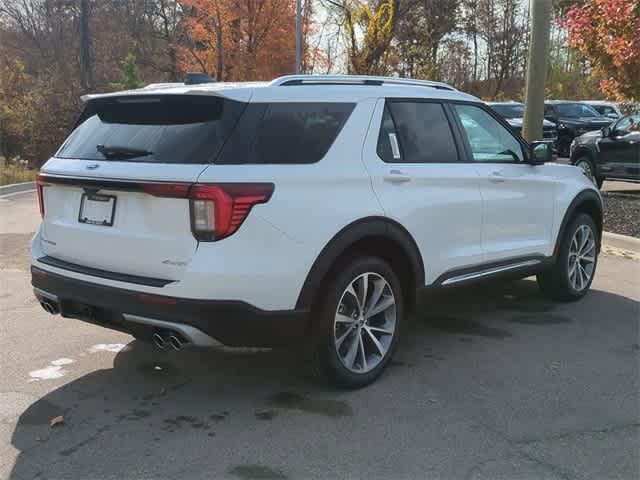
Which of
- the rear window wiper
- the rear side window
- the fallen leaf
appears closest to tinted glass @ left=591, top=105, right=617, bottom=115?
the rear side window

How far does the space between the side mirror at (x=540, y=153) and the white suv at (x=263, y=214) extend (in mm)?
889

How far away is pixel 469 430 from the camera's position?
11.8ft

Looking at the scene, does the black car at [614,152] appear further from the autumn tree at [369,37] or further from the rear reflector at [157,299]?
the rear reflector at [157,299]

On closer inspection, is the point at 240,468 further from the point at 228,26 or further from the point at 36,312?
the point at 228,26

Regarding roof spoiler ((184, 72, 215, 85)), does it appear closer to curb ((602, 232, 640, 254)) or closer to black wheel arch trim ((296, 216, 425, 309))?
black wheel arch trim ((296, 216, 425, 309))

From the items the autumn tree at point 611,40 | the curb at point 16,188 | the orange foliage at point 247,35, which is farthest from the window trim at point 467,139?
the orange foliage at point 247,35

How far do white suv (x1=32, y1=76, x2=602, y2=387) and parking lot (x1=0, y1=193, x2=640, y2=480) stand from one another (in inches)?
17.4

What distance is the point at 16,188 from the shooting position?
13.4 meters

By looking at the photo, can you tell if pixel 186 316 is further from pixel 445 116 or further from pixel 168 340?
pixel 445 116

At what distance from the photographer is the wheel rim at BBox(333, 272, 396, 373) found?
4.07 meters

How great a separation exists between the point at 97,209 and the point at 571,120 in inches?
839

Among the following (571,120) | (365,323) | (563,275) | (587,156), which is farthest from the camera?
(571,120)

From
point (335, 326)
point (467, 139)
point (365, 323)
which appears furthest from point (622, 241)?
point (335, 326)

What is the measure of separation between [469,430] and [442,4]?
40.5 metres
